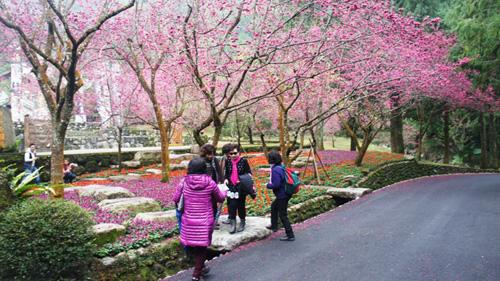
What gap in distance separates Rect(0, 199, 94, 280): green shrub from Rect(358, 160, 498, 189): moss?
395 inches

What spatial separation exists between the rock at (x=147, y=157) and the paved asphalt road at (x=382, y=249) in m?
12.4

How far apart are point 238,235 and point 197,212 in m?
1.80

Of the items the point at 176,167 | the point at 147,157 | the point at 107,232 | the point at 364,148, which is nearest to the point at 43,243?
the point at 107,232

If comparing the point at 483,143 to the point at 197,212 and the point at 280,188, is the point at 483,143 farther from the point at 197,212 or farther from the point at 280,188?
the point at 197,212

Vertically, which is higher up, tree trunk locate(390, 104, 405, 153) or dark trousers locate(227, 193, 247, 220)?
tree trunk locate(390, 104, 405, 153)

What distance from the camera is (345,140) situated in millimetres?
45438

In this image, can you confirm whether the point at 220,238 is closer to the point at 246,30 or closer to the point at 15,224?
the point at 15,224

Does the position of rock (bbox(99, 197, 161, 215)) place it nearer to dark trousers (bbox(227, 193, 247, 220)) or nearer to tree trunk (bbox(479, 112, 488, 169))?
dark trousers (bbox(227, 193, 247, 220))

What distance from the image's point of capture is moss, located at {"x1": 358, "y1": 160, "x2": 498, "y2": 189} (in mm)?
14280

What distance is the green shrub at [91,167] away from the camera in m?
18.2

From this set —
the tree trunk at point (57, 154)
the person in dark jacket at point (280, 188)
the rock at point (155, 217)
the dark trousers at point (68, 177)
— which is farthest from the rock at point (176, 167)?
the person in dark jacket at point (280, 188)

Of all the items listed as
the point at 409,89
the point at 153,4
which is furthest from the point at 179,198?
the point at 409,89

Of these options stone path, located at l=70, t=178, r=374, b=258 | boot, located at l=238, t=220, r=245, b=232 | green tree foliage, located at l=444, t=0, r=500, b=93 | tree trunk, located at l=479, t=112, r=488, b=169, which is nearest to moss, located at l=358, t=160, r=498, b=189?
tree trunk, located at l=479, t=112, r=488, b=169

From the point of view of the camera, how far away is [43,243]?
4.29 m
